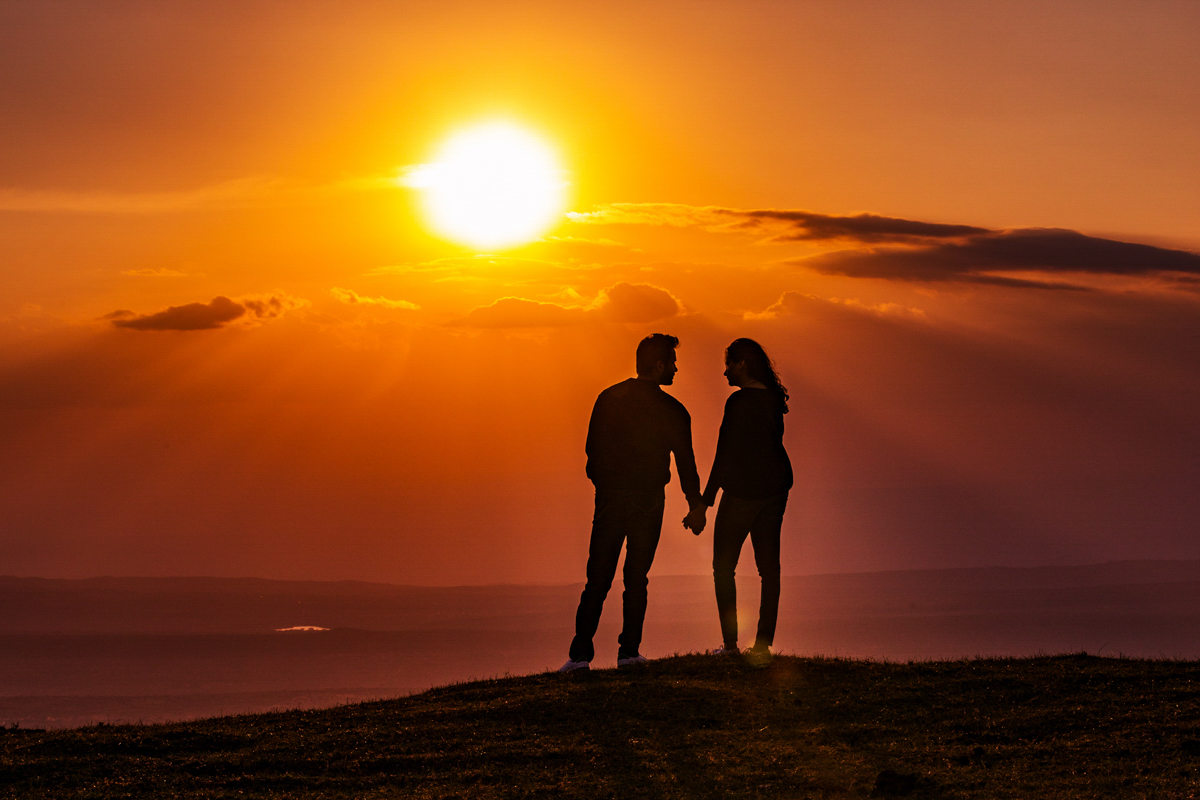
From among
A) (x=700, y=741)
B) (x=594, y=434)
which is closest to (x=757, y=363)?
(x=594, y=434)

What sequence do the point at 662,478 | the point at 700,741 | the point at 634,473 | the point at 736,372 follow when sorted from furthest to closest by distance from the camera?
the point at 736,372 → the point at 662,478 → the point at 634,473 → the point at 700,741

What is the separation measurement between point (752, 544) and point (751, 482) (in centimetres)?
89

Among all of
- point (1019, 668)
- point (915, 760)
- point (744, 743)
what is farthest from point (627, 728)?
point (1019, 668)

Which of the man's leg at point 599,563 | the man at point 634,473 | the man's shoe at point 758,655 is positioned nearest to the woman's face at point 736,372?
the man at point 634,473

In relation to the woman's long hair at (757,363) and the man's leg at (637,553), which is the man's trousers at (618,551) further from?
the woman's long hair at (757,363)

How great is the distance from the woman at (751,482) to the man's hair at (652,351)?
35.9 inches

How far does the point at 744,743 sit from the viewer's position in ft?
38.3

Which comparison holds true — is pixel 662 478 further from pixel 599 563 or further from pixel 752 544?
pixel 752 544

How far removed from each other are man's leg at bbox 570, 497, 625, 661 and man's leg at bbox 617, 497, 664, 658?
0.51 feet

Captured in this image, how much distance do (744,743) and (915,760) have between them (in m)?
1.63

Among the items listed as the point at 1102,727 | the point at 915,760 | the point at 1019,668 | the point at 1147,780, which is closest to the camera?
the point at 1147,780

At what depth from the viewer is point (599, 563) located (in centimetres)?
1497

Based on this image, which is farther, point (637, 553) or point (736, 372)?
point (736, 372)

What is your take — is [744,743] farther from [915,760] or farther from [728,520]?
[728,520]
